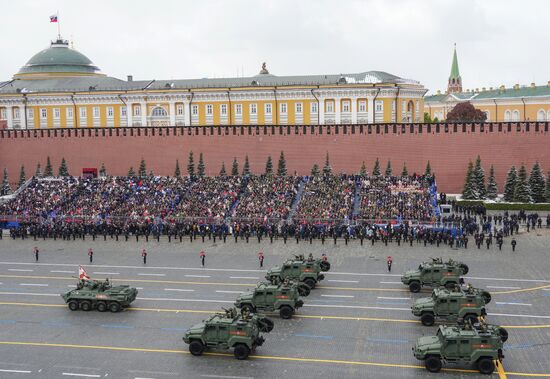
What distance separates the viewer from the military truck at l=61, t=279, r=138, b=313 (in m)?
22.0

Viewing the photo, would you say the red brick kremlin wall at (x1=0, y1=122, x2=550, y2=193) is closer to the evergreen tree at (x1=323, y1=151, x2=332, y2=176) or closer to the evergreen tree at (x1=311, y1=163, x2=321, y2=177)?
the evergreen tree at (x1=323, y1=151, x2=332, y2=176)

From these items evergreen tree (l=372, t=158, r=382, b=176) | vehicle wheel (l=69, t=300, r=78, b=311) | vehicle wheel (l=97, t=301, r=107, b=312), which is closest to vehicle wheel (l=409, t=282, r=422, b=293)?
vehicle wheel (l=97, t=301, r=107, b=312)

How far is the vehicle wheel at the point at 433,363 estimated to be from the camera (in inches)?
642

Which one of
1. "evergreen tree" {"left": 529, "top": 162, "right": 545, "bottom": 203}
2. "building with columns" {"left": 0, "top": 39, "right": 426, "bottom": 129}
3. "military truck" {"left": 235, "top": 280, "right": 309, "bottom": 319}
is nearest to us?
"military truck" {"left": 235, "top": 280, "right": 309, "bottom": 319}

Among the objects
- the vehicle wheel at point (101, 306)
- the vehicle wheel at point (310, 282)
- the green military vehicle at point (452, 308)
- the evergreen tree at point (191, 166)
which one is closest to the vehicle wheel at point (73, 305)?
the vehicle wheel at point (101, 306)

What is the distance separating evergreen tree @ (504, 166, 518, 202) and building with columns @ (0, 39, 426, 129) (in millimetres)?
21584

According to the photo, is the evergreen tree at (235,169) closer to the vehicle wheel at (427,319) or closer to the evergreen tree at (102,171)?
the evergreen tree at (102,171)

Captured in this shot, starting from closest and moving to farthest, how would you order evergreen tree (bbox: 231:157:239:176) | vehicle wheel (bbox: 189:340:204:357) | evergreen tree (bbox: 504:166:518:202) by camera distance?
vehicle wheel (bbox: 189:340:204:357), evergreen tree (bbox: 504:166:518:202), evergreen tree (bbox: 231:157:239:176)

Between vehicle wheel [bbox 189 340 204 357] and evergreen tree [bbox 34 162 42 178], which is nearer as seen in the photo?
vehicle wheel [bbox 189 340 204 357]

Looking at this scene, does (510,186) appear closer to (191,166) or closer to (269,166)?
(269,166)

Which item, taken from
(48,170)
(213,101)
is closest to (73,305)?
(48,170)

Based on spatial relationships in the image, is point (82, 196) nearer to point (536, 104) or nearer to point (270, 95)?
point (270, 95)

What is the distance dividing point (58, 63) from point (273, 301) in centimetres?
6542

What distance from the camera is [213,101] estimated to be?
222ft
